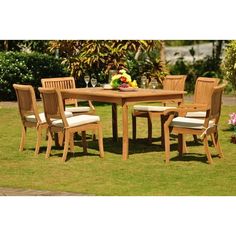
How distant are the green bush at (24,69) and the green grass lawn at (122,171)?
597 centimetres

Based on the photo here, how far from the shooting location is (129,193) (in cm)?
691

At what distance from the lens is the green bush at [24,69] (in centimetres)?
1622

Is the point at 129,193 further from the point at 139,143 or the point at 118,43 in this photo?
the point at 118,43

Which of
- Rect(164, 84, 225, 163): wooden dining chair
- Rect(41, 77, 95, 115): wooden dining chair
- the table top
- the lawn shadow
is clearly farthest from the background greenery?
Rect(164, 84, 225, 163): wooden dining chair

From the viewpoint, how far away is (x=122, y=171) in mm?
8031

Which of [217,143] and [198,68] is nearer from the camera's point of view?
[217,143]

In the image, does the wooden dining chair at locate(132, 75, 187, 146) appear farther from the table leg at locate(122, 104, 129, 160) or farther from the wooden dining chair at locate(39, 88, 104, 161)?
the wooden dining chair at locate(39, 88, 104, 161)

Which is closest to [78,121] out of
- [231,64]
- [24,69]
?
[231,64]

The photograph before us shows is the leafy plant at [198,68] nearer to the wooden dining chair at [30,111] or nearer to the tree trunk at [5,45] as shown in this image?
the tree trunk at [5,45]

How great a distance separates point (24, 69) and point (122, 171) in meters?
8.82

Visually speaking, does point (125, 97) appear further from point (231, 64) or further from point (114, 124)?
point (231, 64)

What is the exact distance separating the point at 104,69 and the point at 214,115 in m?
7.64

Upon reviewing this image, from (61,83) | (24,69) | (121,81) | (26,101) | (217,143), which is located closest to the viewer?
(217,143)

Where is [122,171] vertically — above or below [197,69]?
above
